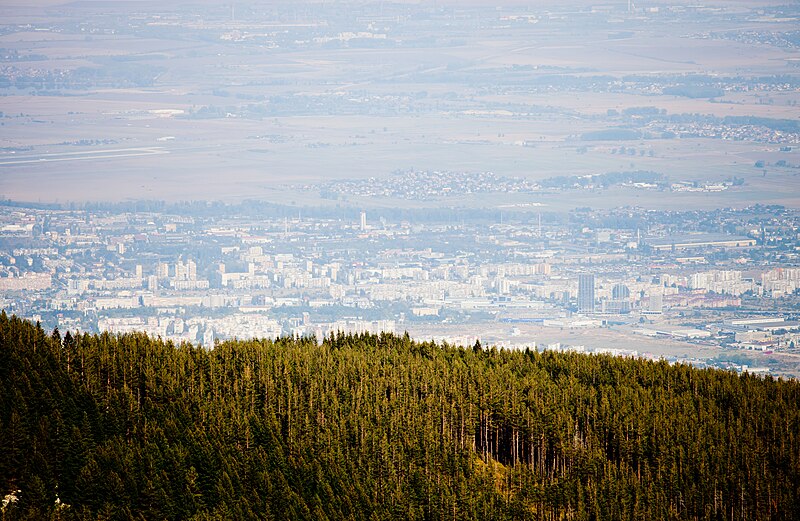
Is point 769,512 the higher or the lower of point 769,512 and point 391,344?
the lower

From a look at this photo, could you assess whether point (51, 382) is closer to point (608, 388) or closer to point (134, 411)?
point (134, 411)

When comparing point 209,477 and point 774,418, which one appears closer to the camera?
point 209,477

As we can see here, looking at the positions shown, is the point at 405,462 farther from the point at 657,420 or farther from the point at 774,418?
the point at 774,418

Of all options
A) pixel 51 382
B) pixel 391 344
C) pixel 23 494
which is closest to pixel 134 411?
pixel 51 382

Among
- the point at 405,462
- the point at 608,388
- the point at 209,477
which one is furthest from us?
the point at 608,388

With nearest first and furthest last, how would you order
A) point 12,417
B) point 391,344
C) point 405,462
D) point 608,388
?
point 12,417 → point 405,462 → point 608,388 → point 391,344

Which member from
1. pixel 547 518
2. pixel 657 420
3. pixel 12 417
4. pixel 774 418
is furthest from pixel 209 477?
pixel 774 418
